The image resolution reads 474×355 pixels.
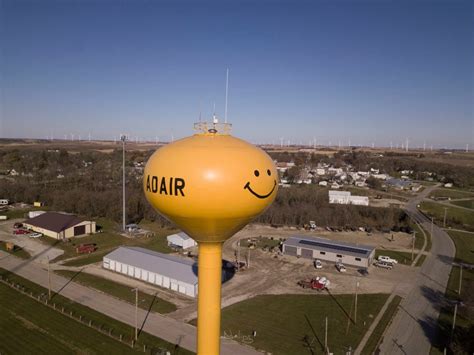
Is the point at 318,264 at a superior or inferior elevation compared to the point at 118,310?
superior

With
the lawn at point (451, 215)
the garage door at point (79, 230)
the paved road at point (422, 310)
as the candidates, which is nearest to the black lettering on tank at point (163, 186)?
the paved road at point (422, 310)

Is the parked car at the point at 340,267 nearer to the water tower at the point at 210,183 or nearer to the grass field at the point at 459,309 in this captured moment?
the grass field at the point at 459,309

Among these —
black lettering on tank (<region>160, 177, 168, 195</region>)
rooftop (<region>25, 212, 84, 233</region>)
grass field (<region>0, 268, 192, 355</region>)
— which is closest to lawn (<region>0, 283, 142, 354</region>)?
grass field (<region>0, 268, 192, 355</region>)

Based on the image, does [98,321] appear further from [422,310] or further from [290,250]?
[422,310]

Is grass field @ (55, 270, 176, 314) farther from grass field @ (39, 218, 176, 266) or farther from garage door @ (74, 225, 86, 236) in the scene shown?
garage door @ (74, 225, 86, 236)

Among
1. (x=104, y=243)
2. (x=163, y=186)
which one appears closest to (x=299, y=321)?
(x=163, y=186)

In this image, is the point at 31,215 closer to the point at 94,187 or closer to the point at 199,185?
the point at 94,187
